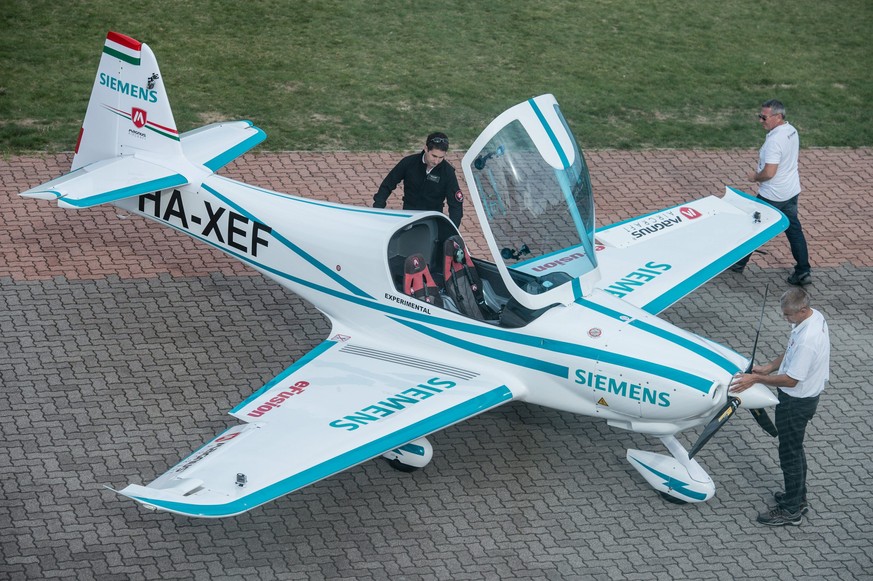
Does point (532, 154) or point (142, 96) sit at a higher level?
point (532, 154)

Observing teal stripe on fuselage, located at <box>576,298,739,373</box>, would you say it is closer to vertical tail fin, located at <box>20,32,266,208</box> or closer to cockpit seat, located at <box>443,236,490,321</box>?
cockpit seat, located at <box>443,236,490,321</box>

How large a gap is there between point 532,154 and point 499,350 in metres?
1.69

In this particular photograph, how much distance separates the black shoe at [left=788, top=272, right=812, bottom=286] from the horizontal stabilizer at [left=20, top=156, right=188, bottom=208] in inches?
270

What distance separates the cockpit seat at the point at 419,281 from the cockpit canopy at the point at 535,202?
0.77 meters

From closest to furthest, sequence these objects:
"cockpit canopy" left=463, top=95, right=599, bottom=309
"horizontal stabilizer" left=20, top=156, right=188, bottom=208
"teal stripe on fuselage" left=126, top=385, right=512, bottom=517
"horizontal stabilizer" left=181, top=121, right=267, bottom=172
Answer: "teal stripe on fuselage" left=126, top=385, right=512, bottom=517 < "cockpit canopy" left=463, top=95, right=599, bottom=309 < "horizontal stabilizer" left=20, top=156, right=188, bottom=208 < "horizontal stabilizer" left=181, top=121, right=267, bottom=172

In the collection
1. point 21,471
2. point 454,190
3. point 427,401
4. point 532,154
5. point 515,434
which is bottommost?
point 21,471

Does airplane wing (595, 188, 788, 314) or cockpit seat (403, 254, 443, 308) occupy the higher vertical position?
airplane wing (595, 188, 788, 314)

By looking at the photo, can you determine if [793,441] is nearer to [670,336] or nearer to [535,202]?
[670,336]

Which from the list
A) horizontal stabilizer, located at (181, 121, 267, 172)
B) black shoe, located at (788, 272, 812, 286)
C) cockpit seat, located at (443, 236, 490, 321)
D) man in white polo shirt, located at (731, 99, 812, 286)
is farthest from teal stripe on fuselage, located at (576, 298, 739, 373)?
horizontal stabilizer, located at (181, 121, 267, 172)

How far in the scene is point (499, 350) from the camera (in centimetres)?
937

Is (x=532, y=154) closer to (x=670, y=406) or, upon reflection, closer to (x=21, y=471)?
(x=670, y=406)

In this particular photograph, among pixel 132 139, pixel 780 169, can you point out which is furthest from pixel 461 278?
pixel 780 169

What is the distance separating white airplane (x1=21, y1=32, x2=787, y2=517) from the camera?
28.2 ft

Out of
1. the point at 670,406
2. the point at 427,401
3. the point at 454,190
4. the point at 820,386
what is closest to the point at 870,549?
the point at 820,386
